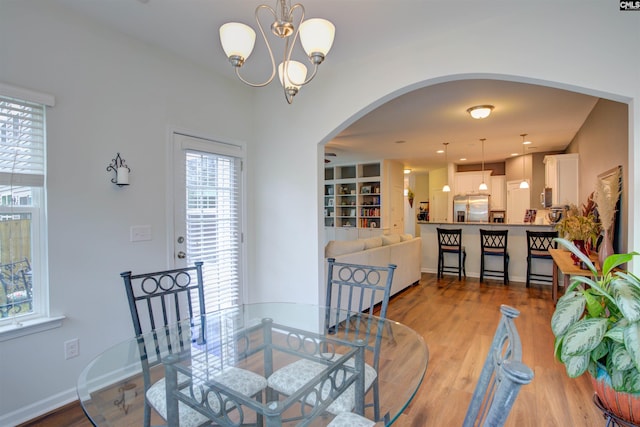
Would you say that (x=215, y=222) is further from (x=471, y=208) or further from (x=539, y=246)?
(x=471, y=208)

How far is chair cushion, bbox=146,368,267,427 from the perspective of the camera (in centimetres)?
142

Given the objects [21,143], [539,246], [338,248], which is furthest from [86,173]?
[539,246]

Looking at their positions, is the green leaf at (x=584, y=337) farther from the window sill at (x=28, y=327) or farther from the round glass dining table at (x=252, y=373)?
the window sill at (x=28, y=327)

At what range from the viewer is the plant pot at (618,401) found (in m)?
1.42

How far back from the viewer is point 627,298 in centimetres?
134

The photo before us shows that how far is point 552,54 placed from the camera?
7.00 feet

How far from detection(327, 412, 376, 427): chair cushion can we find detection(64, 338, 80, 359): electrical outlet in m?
2.01

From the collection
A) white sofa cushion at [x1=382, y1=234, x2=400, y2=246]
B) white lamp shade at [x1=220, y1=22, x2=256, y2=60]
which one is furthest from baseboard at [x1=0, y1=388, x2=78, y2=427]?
white sofa cushion at [x1=382, y1=234, x2=400, y2=246]

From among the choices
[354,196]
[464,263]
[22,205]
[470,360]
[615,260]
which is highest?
[354,196]

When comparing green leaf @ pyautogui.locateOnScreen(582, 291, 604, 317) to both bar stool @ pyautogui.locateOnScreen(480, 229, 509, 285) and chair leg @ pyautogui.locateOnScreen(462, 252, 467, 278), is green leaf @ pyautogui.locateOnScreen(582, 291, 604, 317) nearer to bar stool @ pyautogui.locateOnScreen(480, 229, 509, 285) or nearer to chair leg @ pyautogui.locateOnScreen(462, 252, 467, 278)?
bar stool @ pyautogui.locateOnScreen(480, 229, 509, 285)

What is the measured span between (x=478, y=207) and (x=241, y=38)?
8.36 m

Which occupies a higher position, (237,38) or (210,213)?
(237,38)

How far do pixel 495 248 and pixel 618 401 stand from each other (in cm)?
475

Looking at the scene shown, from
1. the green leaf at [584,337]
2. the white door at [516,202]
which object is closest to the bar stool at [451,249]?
the white door at [516,202]
